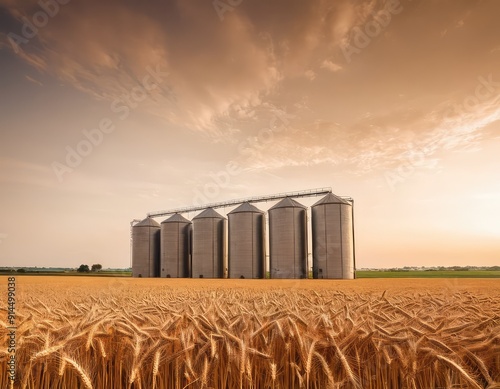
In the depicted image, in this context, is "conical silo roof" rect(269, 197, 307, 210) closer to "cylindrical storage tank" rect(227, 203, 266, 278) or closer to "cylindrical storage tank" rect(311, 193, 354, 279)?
"cylindrical storage tank" rect(311, 193, 354, 279)

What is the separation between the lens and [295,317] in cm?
455

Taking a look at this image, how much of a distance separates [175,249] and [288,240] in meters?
19.6

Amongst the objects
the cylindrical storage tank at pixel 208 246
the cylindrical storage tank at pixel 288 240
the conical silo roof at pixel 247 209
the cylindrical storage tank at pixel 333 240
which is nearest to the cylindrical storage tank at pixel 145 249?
the cylindrical storage tank at pixel 208 246

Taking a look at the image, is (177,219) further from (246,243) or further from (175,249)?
(246,243)

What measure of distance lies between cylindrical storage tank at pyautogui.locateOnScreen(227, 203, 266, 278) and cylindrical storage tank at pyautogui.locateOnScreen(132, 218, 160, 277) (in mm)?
16507

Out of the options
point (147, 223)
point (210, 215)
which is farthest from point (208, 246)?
point (147, 223)

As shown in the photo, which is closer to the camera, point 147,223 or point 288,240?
point 288,240

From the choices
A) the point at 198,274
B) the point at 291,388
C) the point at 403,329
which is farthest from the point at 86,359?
the point at 198,274

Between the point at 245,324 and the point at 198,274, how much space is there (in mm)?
53219

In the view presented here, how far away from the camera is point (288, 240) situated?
50.2 meters

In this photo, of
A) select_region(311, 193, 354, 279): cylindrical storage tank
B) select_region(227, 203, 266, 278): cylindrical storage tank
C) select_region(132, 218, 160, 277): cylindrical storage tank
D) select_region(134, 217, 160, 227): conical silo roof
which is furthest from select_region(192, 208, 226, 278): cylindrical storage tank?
select_region(311, 193, 354, 279): cylindrical storage tank

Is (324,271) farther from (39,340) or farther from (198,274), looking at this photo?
(39,340)

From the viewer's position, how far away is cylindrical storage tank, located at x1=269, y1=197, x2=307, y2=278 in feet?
163

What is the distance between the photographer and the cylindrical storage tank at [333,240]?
49000 millimetres
